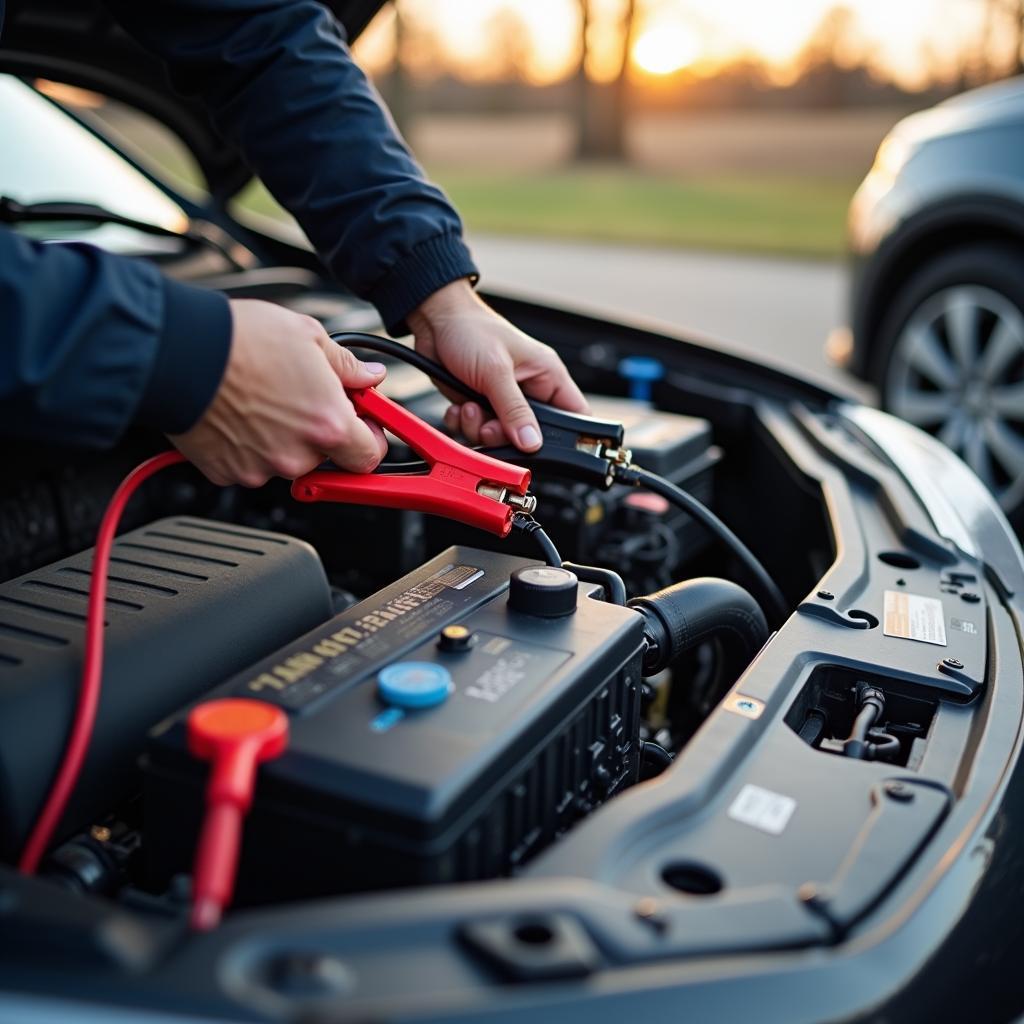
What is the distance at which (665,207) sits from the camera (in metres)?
15.2

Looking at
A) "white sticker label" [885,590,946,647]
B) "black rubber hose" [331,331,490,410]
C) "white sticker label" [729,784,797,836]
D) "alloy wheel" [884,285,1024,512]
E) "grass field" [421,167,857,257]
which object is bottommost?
"grass field" [421,167,857,257]

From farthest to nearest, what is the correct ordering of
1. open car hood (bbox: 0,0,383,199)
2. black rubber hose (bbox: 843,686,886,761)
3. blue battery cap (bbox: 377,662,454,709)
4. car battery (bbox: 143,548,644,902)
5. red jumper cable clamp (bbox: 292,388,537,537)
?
open car hood (bbox: 0,0,383,199)
red jumper cable clamp (bbox: 292,388,537,537)
black rubber hose (bbox: 843,686,886,761)
blue battery cap (bbox: 377,662,454,709)
car battery (bbox: 143,548,644,902)

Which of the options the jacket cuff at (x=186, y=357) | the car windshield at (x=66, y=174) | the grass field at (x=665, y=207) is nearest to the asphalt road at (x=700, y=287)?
the grass field at (x=665, y=207)

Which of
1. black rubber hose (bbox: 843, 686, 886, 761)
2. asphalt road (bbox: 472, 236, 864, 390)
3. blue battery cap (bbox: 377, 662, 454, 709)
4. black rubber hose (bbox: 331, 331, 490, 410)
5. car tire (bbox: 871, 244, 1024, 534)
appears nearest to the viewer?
blue battery cap (bbox: 377, 662, 454, 709)

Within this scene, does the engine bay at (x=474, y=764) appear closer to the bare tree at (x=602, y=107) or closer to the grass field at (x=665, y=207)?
the grass field at (x=665, y=207)

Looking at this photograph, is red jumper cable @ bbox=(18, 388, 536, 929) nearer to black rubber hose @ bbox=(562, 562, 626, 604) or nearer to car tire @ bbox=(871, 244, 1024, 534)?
black rubber hose @ bbox=(562, 562, 626, 604)

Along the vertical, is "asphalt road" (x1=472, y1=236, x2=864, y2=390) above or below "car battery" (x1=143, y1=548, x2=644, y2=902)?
below

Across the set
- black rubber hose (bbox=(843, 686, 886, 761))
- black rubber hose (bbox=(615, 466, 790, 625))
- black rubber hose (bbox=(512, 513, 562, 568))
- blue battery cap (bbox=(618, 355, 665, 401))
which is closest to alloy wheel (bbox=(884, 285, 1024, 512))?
blue battery cap (bbox=(618, 355, 665, 401))

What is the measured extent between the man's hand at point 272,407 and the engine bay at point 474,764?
6.8 inches

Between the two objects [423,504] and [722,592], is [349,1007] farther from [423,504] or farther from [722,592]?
[722,592]

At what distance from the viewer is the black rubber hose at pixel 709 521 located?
4.93 ft

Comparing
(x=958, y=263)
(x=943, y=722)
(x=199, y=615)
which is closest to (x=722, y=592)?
(x=943, y=722)

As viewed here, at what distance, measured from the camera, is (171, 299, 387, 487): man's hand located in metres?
1.05

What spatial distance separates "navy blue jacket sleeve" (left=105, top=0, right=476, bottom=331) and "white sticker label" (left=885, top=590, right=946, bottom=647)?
2.34 ft
